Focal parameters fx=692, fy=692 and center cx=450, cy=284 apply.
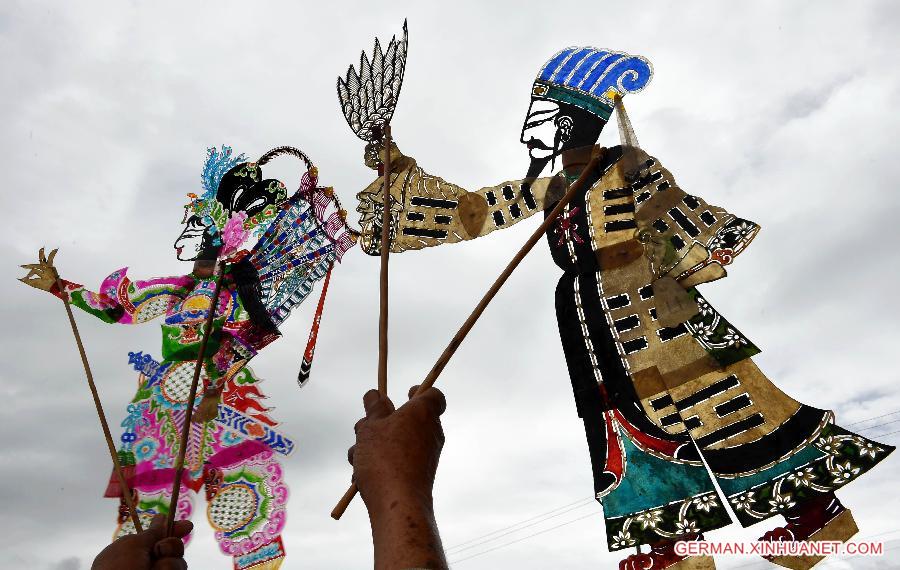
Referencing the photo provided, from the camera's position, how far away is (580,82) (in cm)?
302

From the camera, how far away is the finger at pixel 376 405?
3.54ft

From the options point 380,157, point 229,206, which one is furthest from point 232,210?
point 380,157

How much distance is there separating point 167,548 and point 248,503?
8.07 feet

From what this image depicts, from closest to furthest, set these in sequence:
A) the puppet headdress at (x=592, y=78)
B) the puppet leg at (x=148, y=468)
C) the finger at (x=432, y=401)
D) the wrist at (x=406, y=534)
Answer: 1. the wrist at (x=406, y=534)
2. the finger at (x=432, y=401)
3. the puppet headdress at (x=592, y=78)
4. the puppet leg at (x=148, y=468)

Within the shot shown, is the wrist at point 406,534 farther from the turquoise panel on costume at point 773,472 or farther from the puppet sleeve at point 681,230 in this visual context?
the puppet sleeve at point 681,230

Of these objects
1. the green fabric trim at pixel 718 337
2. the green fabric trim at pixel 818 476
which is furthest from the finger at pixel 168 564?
the green fabric trim at pixel 718 337

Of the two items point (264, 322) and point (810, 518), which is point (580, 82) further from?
point (264, 322)

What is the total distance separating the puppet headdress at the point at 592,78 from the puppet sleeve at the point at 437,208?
386 mm

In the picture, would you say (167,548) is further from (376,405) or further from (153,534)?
(376,405)

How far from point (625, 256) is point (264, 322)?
2.16 m

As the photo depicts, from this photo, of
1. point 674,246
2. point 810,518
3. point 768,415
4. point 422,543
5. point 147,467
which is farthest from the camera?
point 147,467

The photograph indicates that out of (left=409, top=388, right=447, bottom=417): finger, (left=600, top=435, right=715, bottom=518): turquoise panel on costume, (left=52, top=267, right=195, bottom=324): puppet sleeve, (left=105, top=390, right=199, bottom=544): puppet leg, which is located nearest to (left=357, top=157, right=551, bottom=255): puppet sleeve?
(left=600, top=435, right=715, bottom=518): turquoise panel on costume

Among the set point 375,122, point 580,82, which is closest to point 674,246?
point 580,82

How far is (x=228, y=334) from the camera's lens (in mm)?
4062
